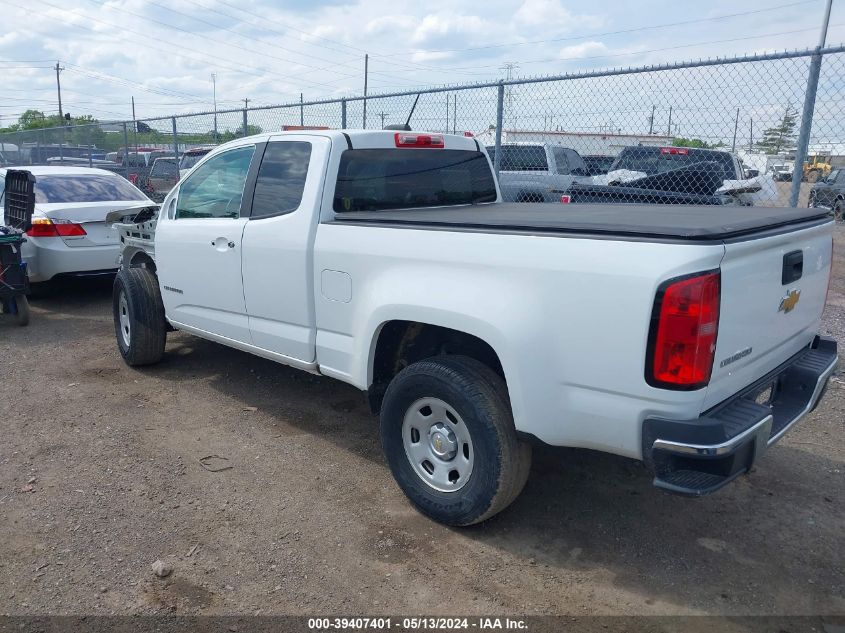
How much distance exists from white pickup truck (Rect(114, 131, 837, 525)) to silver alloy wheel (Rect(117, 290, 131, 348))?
3.96 ft

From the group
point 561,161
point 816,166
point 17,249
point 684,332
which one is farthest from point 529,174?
point 684,332

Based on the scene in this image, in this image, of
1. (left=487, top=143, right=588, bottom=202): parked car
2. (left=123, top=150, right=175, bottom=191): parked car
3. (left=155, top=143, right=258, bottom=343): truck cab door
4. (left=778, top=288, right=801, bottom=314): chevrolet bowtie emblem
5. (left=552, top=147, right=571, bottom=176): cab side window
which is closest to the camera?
Result: (left=778, top=288, right=801, bottom=314): chevrolet bowtie emblem

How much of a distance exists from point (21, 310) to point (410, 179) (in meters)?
5.00

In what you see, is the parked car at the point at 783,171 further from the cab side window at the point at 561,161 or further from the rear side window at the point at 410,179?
the cab side window at the point at 561,161

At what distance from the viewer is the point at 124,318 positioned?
5.96m

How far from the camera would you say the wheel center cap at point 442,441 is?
3.40 meters

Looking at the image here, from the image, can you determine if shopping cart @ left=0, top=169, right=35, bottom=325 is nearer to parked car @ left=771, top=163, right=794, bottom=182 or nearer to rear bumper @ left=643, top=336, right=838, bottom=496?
rear bumper @ left=643, top=336, right=838, bottom=496

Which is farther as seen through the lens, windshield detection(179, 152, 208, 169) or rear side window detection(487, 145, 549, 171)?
windshield detection(179, 152, 208, 169)

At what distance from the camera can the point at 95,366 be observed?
6.10 m

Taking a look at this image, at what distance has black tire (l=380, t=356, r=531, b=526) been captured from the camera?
313cm

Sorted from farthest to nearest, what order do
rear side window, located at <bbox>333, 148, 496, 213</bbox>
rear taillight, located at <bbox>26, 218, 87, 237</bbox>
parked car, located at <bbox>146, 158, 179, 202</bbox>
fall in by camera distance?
parked car, located at <bbox>146, 158, 179, 202</bbox>, rear taillight, located at <bbox>26, 218, 87, 237</bbox>, rear side window, located at <bbox>333, 148, 496, 213</bbox>

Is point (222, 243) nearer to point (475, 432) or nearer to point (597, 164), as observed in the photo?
point (475, 432)

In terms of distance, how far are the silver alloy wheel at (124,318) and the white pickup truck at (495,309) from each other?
1206 mm

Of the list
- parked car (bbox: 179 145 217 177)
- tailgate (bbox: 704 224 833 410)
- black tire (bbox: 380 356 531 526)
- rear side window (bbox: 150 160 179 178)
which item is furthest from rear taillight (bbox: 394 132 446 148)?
rear side window (bbox: 150 160 179 178)
